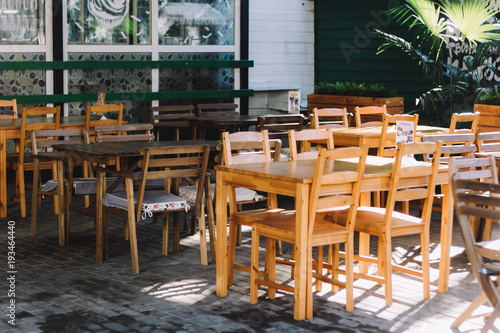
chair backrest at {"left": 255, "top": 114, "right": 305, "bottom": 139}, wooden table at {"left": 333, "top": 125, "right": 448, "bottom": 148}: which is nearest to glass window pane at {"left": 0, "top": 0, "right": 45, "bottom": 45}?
chair backrest at {"left": 255, "top": 114, "right": 305, "bottom": 139}

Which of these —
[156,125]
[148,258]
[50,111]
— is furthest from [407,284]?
[156,125]

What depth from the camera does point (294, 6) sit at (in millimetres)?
12664

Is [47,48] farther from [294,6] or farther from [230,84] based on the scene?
[294,6]

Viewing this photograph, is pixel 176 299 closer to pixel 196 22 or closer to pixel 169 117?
pixel 169 117

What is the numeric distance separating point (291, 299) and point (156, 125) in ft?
17.5

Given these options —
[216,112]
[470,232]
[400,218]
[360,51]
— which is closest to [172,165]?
[400,218]

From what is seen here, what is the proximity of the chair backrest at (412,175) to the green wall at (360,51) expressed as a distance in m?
6.29

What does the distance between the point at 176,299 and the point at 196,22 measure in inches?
264

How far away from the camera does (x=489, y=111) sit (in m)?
9.20

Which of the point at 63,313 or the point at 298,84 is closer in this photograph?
the point at 63,313

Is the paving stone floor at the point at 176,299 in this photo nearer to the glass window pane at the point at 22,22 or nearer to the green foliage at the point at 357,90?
the glass window pane at the point at 22,22

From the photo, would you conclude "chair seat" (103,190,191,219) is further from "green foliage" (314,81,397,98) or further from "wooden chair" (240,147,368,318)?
"green foliage" (314,81,397,98)

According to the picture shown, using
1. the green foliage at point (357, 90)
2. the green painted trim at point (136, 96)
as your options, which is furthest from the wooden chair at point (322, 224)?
the green foliage at point (357, 90)

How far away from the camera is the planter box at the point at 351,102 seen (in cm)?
1069
